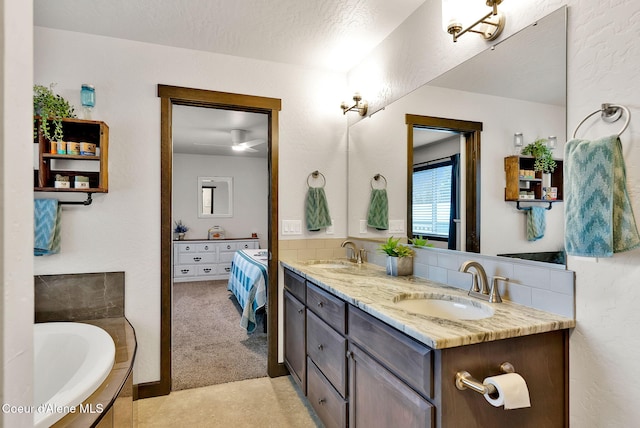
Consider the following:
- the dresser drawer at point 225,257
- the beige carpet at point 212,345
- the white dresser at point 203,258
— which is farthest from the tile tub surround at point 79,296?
the dresser drawer at point 225,257

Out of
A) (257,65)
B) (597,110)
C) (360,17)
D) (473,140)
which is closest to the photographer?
(597,110)

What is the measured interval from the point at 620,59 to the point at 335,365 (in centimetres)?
169

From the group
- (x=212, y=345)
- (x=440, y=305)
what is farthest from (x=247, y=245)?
(x=440, y=305)

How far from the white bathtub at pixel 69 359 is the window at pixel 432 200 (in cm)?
176

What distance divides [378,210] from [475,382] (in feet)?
5.26

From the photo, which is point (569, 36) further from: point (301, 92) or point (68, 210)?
point (68, 210)

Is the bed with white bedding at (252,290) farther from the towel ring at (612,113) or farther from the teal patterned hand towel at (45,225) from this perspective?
the towel ring at (612,113)

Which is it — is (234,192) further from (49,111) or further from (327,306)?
(327,306)

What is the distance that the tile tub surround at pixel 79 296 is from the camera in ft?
7.20

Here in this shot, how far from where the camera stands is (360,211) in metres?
2.76

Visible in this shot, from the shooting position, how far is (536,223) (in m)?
1.41

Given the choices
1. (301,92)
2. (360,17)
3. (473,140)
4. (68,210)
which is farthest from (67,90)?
(473,140)

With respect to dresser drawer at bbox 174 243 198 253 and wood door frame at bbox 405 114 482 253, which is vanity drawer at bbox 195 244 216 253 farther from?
wood door frame at bbox 405 114 482 253

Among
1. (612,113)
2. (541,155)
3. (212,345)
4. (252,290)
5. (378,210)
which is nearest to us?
(612,113)
